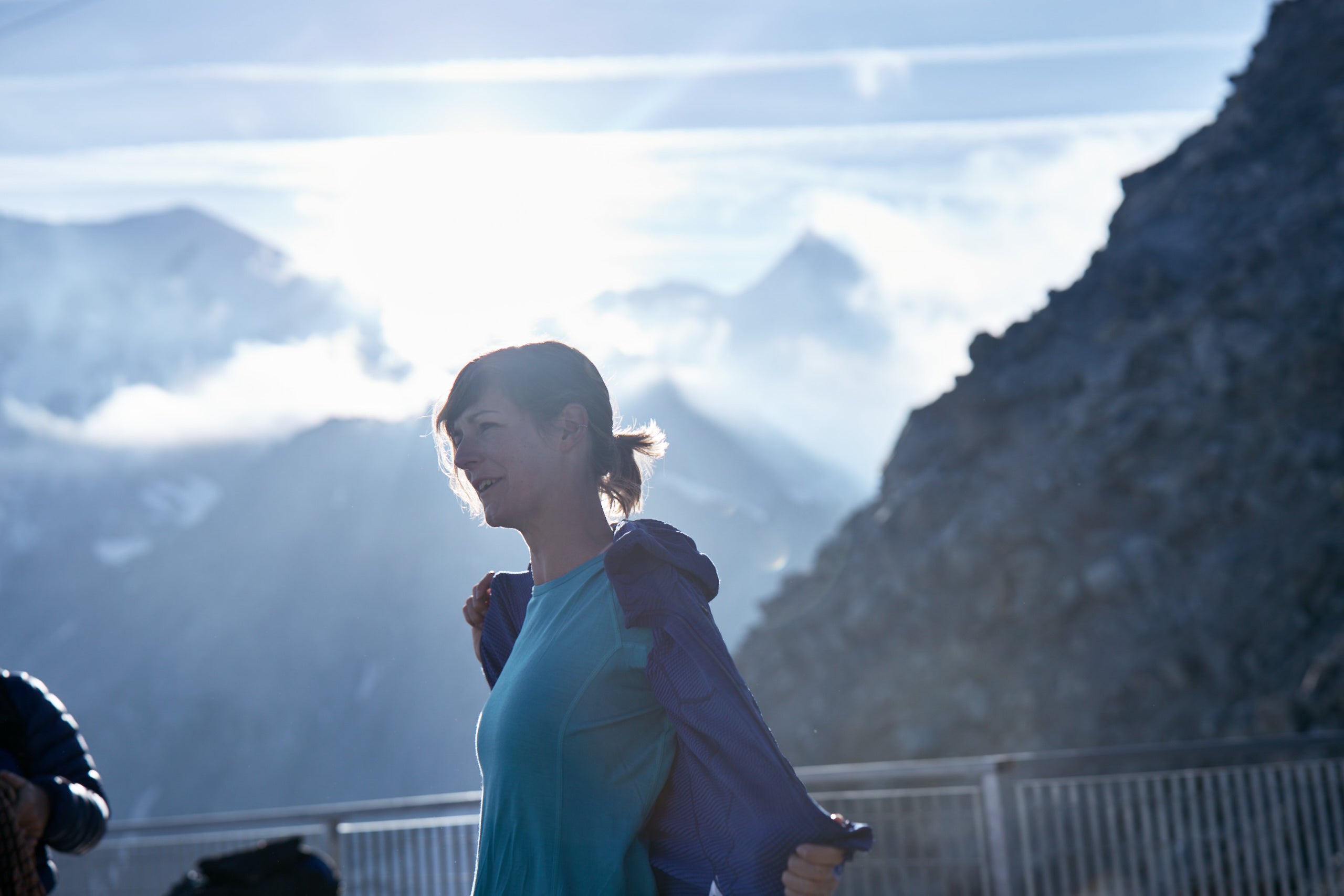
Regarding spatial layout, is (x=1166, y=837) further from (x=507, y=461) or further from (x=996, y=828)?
(x=507, y=461)

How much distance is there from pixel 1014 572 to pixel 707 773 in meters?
25.8

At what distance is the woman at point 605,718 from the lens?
1.84 meters

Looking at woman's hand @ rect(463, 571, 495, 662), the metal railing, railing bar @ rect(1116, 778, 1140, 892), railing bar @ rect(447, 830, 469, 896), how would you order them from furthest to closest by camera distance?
railing bar @ rect(447, 830, 469, 896) < railing bar @ rect(1116, 778, 1140, 892) < the metal railing < woman's hand @ rect(463, 571, 495, 662)

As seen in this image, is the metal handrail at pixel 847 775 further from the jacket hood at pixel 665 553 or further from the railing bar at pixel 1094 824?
the jacket hood at pixel 665 553

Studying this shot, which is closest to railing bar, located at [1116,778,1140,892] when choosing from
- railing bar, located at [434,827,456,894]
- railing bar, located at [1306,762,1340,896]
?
railing bar, located at [1306,762,1340,896]

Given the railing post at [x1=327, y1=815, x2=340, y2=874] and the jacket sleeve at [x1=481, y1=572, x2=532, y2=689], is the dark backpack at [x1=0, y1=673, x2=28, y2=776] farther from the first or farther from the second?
the railing post at [x1=327, y1=815, x2=340, y2=874]

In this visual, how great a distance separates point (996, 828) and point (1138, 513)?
21.5 metres

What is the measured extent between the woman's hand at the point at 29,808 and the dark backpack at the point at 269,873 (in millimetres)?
2666

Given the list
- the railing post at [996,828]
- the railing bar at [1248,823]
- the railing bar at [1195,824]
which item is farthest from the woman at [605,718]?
the railing bar at [1248,823]

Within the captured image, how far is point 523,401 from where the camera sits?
2.31 metres

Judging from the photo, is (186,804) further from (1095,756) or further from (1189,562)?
(1095,756)

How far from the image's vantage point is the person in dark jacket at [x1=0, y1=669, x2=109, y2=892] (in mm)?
3289

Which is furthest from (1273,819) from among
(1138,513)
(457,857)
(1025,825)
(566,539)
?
(1138,513)

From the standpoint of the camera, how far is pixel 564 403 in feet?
7.68
